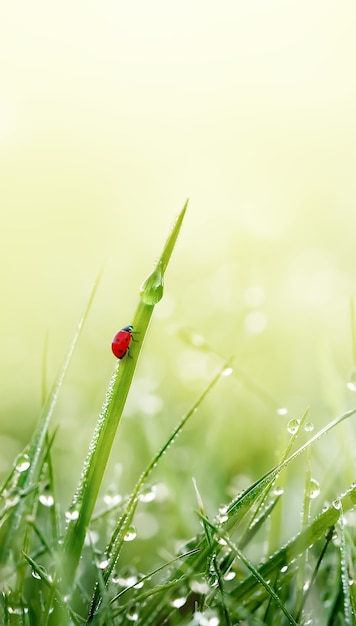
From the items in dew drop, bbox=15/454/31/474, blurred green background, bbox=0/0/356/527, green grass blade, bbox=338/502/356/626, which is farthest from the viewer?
blurred green background, bbox=0/0/356/527

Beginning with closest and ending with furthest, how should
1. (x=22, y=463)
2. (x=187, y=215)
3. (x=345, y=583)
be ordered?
(x=345, y=583) → (x=22, y=463) → (x=187, y=215)

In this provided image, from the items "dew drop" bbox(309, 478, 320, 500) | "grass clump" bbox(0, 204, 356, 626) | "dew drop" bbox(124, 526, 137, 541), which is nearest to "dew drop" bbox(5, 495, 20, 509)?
"grass clump" bbox(0, 204, 356, 626)

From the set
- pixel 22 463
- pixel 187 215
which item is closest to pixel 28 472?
pixel 22 463

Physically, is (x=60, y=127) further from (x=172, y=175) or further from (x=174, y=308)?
(x=174, y=308)

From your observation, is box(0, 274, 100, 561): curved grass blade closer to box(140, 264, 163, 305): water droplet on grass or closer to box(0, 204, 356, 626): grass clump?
box(0, 204, 356, 626): grass clump

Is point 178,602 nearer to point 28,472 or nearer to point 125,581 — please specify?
point 125,581

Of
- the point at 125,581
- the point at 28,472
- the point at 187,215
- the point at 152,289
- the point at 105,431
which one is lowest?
the point at 125,581
